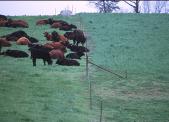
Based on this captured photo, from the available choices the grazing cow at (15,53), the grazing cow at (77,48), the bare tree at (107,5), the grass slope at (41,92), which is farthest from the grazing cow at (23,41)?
the bare tree at (107,5)

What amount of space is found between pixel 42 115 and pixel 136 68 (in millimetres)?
11903

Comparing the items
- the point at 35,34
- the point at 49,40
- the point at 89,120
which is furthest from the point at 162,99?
the point at 35,34

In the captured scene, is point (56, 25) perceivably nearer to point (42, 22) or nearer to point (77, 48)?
point (42, 22)

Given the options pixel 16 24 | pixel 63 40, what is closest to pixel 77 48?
pixel 63 40

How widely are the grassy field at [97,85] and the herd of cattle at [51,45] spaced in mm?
656

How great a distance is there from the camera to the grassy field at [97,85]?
13865 mm

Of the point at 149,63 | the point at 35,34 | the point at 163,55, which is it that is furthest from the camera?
the point at 35,34

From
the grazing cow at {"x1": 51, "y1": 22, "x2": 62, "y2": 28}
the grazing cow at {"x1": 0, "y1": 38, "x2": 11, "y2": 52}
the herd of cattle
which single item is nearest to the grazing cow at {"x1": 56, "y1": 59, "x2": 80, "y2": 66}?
the herd of cattle

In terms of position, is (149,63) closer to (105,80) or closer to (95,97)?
(105,80)

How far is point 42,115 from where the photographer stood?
Result: 1297cm

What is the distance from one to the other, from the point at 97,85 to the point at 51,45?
7532 mm

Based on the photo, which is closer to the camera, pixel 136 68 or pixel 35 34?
pixel 136 68

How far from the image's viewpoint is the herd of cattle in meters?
22.7

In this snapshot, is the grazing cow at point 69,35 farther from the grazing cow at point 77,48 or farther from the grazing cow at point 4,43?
the grazing cow at point 4,43
